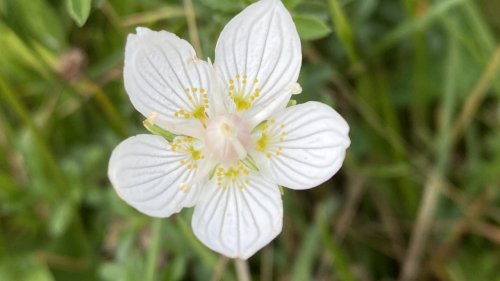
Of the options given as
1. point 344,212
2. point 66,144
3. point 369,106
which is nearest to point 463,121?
point 369,106

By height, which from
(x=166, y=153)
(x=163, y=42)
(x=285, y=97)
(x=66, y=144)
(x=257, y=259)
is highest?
(x=163, y=42)

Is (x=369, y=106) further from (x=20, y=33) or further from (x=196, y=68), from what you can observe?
(x=20, y=33)

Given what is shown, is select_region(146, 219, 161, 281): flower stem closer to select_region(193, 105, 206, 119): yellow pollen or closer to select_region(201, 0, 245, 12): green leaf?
select_region(193, 105, 206, 119): yellow pollen

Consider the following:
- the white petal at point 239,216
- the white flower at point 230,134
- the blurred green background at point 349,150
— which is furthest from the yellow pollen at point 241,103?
the blurred green background at point 349,150

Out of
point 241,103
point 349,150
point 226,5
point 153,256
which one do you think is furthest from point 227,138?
point 349,150

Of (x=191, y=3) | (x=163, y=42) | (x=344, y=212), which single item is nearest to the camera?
(x=163, y=42)

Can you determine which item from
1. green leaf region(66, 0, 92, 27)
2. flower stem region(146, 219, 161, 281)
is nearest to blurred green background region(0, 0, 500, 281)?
flower stem region(146, 219, 161, 281)

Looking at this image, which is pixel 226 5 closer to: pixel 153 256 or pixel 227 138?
pixel 227 138
